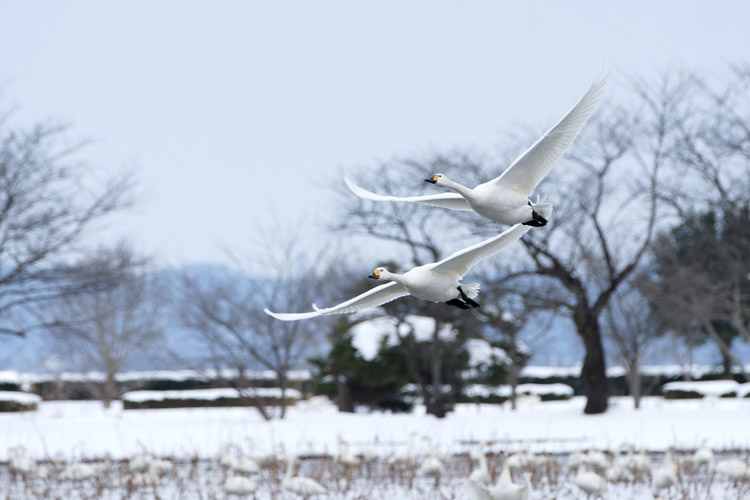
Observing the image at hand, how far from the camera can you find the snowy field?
11422 millimetres

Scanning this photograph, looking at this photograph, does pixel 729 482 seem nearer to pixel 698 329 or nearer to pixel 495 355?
pixel 495 355

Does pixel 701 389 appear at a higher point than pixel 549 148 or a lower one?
lower

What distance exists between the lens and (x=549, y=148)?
2871 millimetres

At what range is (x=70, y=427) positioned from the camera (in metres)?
20.9

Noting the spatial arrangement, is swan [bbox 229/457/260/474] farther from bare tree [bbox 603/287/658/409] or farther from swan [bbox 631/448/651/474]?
bare tree [bbox 603/287/658/409]

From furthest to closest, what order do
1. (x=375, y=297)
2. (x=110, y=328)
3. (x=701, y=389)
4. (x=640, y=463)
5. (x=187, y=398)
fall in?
(x=701, y=389)
(x=187, y=398)
(x=110, y=328)
(x=640, y=463)
(x=375, y=297)

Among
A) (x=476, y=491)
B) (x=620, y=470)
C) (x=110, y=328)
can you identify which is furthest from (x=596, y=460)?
(x=110, y=328)

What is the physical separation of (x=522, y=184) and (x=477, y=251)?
259 millimetres

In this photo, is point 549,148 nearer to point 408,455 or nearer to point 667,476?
point 667,476

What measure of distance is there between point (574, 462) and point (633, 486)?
0.81m

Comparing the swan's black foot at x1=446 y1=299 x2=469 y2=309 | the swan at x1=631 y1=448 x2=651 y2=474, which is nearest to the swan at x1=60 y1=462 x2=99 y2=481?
the swan at x1=631 y1=448 x2=651 y2=474

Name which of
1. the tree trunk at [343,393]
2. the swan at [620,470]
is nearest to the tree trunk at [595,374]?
the tree trunk at [343,393]

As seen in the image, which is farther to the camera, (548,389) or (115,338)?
(548,389)

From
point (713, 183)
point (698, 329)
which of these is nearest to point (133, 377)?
point (698, 329)
